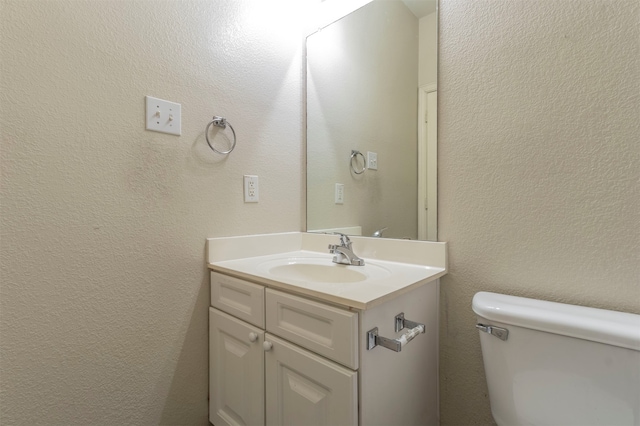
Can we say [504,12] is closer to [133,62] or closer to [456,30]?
[456,30]

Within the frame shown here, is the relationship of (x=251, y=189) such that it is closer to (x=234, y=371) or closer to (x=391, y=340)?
(x=234, y=371)

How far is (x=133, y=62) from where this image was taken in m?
0.94

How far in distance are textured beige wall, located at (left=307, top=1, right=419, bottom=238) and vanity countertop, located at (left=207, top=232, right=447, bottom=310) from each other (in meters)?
0.08

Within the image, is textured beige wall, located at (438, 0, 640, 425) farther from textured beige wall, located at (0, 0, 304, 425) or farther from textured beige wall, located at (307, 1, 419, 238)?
textured beige wall, located at (0, 0, 304, 425)

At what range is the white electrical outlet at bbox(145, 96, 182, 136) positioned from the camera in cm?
97

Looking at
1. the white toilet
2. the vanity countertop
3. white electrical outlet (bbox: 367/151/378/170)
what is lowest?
the white toilet

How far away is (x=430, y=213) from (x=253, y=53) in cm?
97

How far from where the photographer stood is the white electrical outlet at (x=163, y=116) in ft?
3.17

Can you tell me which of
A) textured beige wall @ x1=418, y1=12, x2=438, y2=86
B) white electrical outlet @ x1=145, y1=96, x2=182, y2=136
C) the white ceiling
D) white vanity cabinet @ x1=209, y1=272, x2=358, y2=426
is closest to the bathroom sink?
white vanity cabinet @ x1=209, y1=272, x2=358, y2=426

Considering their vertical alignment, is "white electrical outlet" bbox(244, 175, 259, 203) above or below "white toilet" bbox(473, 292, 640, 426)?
above

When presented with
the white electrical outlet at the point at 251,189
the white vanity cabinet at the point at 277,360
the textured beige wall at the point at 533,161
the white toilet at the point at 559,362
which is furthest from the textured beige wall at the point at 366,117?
the white vanity cabinet at the point at 277,360

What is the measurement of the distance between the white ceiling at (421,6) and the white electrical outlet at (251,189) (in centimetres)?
88

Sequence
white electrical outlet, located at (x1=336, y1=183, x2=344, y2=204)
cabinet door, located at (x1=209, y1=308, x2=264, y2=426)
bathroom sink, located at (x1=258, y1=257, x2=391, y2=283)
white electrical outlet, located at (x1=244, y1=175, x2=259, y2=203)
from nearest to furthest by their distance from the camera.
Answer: cabinet door, located at (x1=209, y1=308, x2=264, y2=426)
bathroom sink, located at (x1=258, y1=257, x2=391, y2=283)
white electrical outlet, located at (x1=244, y1=175, x2=259, y2=203)
white electrical outlet, located at (x1=336, y1=183, x2=344, y2=204)

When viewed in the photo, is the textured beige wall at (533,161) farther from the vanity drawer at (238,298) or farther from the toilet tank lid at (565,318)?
the vanity drawer at (238,298)
